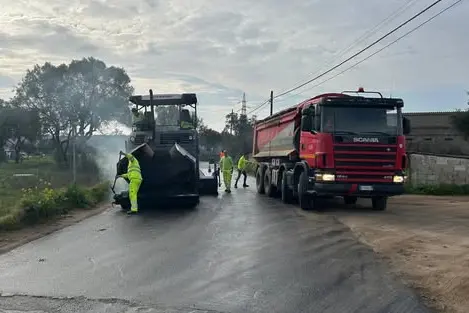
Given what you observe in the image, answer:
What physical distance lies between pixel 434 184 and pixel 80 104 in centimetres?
3459

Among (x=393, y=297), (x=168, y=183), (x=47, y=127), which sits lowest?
(x=393, y=297)

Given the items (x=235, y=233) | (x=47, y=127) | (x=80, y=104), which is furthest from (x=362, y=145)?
(x=47, y=127)

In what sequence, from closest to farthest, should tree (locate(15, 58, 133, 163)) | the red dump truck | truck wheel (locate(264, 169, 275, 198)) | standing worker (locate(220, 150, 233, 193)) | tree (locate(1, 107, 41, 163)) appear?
the red dump truck
truck wheel (locate(264, 169, 275, 198))
standing worker (locate(220, 150, 233, 193))
tree (locate(15, 58, 133, 163))
tree (locate(1, 107, 41, 163))

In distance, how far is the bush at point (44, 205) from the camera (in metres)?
11.5

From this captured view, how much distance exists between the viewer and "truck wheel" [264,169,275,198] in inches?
776

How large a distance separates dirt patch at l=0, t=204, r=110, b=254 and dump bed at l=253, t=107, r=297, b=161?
637 cm

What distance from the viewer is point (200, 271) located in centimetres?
723

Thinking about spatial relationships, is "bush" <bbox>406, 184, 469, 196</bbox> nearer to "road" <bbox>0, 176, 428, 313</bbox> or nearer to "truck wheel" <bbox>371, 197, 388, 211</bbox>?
"truck wheel" <bbox>371, 197, 388, 211</bbox>

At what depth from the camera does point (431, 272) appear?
7.31 meters

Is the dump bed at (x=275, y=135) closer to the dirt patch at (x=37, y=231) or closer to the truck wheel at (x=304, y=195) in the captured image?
the truck wheel at (x=304, y=195)

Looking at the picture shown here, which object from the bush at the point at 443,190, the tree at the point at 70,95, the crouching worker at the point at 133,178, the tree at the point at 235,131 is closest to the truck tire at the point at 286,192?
the crouching worker at the point at 133,178

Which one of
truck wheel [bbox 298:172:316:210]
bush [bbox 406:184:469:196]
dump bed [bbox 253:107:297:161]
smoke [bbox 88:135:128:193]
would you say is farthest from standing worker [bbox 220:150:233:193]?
truck wheel [bbox 298:172:316:210]

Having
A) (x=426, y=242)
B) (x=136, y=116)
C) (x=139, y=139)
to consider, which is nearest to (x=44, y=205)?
(x=139, y=139)

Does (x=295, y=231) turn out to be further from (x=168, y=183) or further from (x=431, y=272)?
(x=168, y=183)
